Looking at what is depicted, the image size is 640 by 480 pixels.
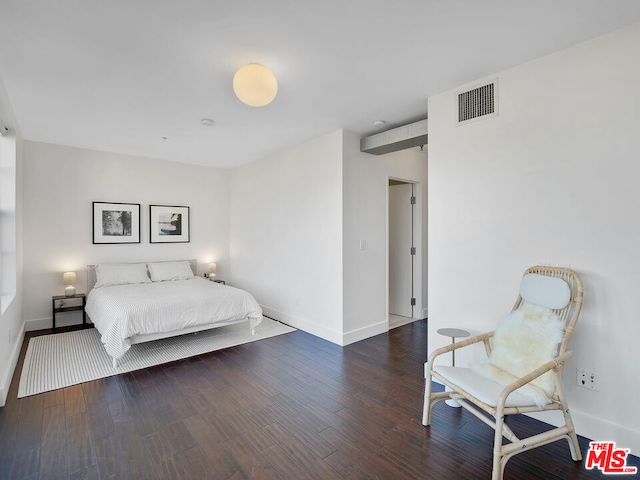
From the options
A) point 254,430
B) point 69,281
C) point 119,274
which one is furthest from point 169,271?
point 254,430

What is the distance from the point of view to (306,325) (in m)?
4.31

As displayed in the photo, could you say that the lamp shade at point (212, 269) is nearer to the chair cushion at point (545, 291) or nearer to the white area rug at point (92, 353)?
the white area rug at point (92, 353)

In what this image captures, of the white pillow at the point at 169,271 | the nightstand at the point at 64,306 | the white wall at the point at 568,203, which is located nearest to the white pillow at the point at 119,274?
the white pillow at the point at 169,271

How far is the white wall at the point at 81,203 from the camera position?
4355 mm

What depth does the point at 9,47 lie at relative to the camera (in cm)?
213

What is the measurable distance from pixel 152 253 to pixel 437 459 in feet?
16.4

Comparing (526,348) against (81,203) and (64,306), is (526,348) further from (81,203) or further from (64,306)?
(81,203)

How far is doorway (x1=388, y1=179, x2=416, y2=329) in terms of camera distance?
496 centimetres

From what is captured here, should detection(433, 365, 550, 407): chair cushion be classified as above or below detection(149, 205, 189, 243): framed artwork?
below

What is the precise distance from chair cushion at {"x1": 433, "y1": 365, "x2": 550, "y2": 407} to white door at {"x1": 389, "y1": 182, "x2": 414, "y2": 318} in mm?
2893

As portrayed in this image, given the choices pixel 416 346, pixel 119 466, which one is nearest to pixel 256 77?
pixel 119 466

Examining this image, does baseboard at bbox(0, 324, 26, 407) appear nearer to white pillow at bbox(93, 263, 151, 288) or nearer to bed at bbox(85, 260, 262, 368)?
bed at bbox(85, 260, 262, 368)

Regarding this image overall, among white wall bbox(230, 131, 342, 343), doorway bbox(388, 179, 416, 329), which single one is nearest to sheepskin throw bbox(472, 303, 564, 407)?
white wall bbox(230, 131, 342, 343)

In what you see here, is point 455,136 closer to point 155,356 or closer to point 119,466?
point 119,466
